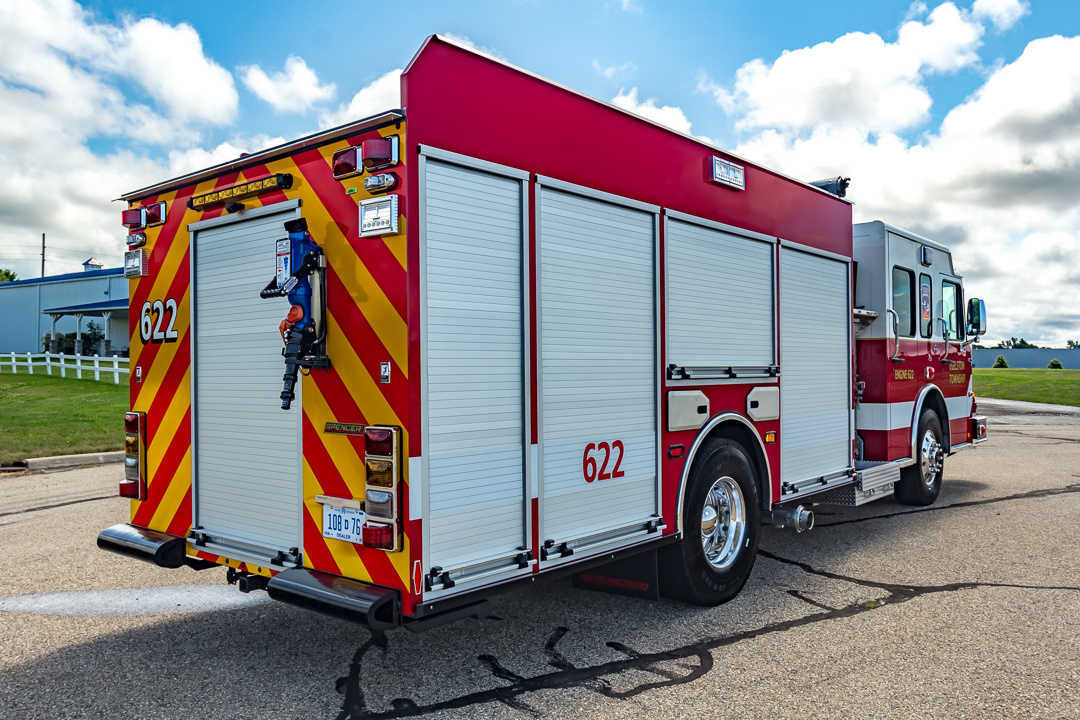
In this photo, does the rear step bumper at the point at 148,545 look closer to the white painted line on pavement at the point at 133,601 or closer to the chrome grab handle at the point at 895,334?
the white painted line on pavement at the point at 133,601

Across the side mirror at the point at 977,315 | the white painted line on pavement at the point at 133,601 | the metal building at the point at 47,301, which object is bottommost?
the white painted line on pavement at the point at 133,601

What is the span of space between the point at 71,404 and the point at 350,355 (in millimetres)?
17460

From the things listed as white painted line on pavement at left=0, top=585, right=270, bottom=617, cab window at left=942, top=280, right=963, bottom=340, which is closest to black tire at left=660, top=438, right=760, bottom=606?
white painted line on pavement at left=0, top=585, right=270, bottom=617

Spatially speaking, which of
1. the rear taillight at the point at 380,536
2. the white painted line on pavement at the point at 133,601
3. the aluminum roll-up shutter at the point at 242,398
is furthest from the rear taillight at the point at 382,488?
the white painted line on pavement at the point at 133,601

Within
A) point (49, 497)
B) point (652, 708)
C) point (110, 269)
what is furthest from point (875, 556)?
point (110, 269)

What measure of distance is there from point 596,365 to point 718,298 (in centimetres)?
140

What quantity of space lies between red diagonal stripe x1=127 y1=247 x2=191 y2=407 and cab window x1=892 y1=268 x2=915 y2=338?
651 centimetres

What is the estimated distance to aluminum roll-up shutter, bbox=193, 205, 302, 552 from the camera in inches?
160

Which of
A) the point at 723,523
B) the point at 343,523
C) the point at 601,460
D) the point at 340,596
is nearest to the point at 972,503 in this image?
the point at 723,523

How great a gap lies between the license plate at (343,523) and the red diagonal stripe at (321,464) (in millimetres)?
76

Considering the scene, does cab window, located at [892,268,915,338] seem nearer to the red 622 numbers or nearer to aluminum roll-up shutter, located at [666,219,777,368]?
aluminum roll-up shutter, located at [666,219,777,368]

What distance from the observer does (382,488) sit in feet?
11.2

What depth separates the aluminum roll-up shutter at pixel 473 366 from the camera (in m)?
3.45

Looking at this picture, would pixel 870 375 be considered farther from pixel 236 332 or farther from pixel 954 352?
pixel 236 332
